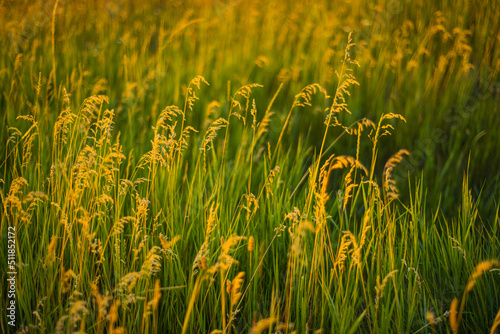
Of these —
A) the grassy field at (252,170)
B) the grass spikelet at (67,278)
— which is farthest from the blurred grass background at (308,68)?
the grass spikelet at (67,278)

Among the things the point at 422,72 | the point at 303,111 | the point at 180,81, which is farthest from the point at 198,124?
the point at 422,72

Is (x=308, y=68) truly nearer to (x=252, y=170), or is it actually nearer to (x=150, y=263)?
(x=252, y=170)

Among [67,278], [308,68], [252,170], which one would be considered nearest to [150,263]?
[67,278]

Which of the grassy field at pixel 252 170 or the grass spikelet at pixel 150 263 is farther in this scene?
the grassy field at pixel 252 170

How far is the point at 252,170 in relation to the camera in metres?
2.12

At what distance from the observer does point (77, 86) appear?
2.56 meters

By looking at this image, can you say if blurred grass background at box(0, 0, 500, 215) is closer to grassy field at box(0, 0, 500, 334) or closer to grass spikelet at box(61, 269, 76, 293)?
grassy field at box(0, 0, 500, 334)

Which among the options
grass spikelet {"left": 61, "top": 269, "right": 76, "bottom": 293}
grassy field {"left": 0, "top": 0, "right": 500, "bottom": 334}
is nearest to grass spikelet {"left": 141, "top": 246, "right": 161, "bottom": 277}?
grassy field {"left": 0, "top": 0, "right": 500, "bottom": 334}

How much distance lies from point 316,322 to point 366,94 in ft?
5.92

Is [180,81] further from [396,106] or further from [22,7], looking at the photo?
[22,7]

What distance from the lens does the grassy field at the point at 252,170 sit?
1.38 m

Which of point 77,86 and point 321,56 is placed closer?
point 77,86

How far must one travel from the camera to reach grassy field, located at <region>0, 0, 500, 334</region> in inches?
54.3

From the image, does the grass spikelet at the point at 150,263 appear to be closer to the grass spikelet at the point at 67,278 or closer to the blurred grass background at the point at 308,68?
the grass spikelet at the point at 67,278
